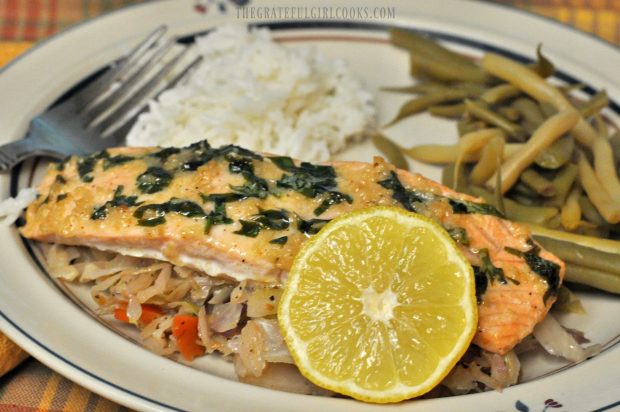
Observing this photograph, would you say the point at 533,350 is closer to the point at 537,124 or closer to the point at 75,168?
the point at 537,124

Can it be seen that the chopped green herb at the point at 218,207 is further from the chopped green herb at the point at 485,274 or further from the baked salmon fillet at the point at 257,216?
the chopped green herb at the point at 485,274

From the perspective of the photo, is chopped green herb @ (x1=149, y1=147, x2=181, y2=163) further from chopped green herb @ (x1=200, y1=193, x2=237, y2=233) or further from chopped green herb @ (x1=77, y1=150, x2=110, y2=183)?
chopped green herb @ (x1=200, y1=193, x2=237, y2=233)

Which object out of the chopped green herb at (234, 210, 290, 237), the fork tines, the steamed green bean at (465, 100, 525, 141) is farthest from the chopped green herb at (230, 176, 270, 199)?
the steamed green bean at (465, 100, 525, 141)

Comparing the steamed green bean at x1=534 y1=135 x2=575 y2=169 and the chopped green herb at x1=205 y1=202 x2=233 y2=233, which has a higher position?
the chopped green herb at x1=205 y1=202 x2=233 y2=233

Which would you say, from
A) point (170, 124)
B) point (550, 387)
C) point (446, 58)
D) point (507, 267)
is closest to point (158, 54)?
point (170, 124)

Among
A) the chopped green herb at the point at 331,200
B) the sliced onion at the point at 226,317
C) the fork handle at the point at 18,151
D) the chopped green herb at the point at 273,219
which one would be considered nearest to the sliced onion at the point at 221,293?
the sliced onion at the point at 226,317

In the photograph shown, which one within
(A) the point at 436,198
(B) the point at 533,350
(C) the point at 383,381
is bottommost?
(B) the point at 533,350

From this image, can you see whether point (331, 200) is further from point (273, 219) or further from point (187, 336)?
point (187, 336)
